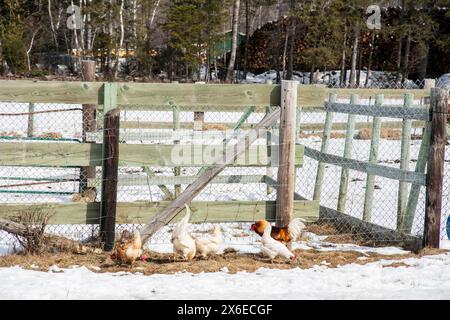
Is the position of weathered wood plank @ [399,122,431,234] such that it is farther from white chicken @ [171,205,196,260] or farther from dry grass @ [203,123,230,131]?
dry grass @ [203,123,230,131]

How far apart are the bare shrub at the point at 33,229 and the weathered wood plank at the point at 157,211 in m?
0.08

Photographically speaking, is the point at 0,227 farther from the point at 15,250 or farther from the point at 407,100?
the point at 407,100

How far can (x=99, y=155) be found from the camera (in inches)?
275

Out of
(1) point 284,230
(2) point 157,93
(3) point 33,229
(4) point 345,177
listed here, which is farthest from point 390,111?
(3) point 33,229

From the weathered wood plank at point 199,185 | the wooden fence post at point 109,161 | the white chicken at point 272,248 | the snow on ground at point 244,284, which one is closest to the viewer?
the snow on ground at point 244,284

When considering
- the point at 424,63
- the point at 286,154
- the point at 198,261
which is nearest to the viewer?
the point at 198,261

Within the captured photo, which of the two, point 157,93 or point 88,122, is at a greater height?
point 157,93

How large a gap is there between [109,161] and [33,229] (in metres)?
0.94

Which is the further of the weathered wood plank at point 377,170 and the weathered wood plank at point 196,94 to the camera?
the weathered wood plank at point 377,170

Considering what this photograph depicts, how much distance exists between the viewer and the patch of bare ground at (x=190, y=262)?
21.1ft

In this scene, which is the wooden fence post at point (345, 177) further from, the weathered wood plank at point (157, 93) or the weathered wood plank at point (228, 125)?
the weathered wood plank at point (228, 125)

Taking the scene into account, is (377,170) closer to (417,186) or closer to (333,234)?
(417,186)

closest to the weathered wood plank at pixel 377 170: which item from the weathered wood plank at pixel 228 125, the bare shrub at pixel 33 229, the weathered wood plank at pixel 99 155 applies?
the weathered wood plank at pixel 99 155

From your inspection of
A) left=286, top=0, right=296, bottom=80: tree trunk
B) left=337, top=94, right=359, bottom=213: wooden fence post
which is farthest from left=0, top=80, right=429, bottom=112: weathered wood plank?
left=286, top=0, right=296, bottom=80: tree trunk
